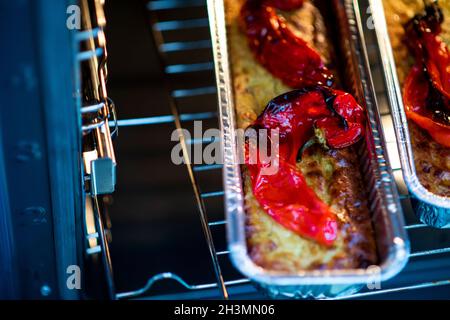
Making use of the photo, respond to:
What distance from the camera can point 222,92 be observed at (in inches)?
71.2

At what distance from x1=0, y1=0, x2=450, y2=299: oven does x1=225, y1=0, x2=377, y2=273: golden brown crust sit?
7.2 inches

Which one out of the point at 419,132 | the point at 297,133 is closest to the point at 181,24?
the point at 297,133

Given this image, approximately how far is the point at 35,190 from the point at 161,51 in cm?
127

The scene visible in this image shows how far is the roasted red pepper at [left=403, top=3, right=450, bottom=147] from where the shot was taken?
1.81 meters

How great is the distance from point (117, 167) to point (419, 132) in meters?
1.23

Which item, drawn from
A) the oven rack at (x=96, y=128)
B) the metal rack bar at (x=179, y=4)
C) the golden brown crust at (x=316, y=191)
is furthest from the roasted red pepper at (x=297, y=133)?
the metal rack bar at (x=179, y=4)

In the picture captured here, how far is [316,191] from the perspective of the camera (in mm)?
1716

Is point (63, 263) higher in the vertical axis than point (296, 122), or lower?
lower

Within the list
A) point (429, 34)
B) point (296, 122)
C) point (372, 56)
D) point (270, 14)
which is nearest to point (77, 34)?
point (296, 122)

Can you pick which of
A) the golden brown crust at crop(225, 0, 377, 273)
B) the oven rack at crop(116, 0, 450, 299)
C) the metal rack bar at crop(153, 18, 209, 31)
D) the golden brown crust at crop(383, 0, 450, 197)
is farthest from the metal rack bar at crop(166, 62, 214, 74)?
the golden brown crust at crop(383, 0, 450, 197)

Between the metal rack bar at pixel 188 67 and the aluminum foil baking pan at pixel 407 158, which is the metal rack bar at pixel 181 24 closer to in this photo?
the metal rack bar at pixel 188 67

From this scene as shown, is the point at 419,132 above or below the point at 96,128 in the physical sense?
below

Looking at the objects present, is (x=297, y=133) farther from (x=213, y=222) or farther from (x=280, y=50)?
(x=213, y=222)
